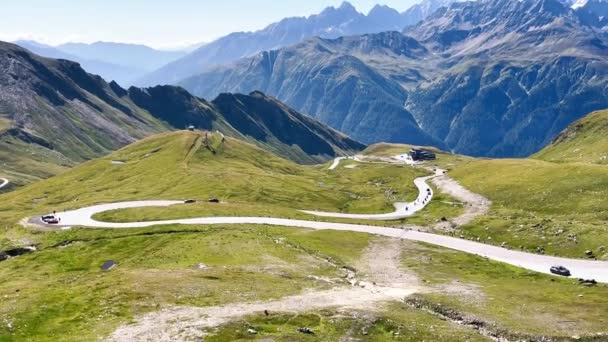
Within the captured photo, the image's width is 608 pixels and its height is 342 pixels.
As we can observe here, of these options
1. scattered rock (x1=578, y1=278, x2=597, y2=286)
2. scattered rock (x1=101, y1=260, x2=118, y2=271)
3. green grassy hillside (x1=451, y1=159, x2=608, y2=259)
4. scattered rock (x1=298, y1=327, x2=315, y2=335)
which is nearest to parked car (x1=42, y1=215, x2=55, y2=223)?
scattered rock (x1=101, y1=260, x2=118, y2=271)

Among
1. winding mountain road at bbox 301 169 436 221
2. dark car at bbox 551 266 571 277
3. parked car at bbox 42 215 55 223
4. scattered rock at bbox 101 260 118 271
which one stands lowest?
winding mountain road at bbox 301 169 436 221

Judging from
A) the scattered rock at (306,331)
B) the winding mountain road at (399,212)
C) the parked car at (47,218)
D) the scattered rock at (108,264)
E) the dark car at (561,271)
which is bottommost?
the winding mountain road at (399,212)

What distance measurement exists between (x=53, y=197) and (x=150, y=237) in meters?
106

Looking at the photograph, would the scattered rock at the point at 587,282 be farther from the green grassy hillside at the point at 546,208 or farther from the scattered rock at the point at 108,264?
the scattered rock at the point at 108,264

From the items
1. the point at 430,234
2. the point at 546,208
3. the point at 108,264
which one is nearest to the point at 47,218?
the point at 108,264

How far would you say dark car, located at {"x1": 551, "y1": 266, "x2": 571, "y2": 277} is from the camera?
271ft

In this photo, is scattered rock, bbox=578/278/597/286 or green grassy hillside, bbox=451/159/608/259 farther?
green grassy hillside, bbox=451/159/608/259

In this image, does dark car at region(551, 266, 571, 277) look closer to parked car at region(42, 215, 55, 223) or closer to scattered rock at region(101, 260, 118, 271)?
scattered rock at region(101, 260, 118, 271)

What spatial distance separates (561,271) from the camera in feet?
272

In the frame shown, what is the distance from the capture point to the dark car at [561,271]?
271ft

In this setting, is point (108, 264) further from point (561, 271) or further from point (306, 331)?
point (561, 271)

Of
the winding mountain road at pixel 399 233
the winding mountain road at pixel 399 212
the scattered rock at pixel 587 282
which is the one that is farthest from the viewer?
the winding mountain road at pixel 399 212

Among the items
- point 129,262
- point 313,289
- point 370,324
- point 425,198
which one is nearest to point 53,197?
point 129,262

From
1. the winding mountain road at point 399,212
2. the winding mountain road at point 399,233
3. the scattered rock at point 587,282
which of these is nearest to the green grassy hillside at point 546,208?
the winding mountain road at point 399,233
